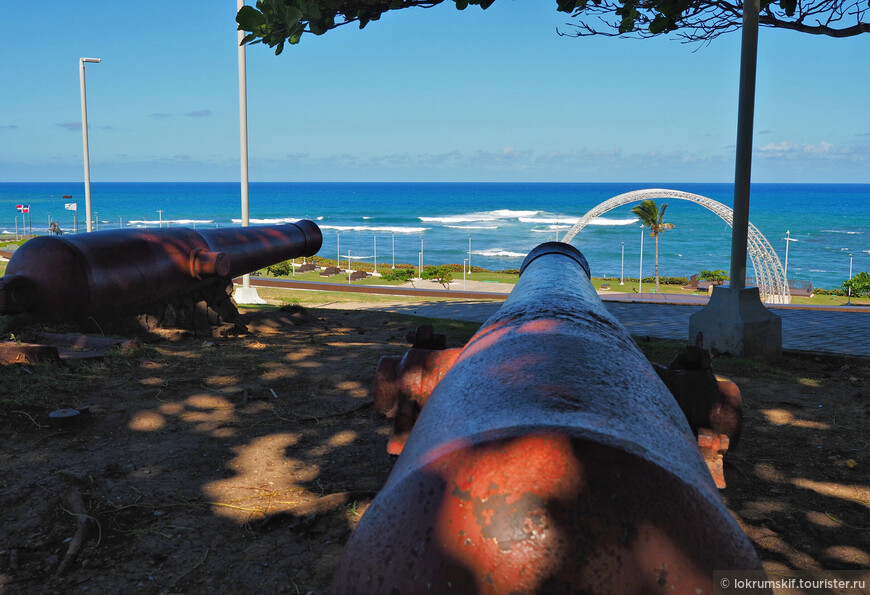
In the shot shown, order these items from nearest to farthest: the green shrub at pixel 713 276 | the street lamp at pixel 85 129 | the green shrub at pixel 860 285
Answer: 1. the street lamp at pixel 85 129
2. the green shrub at pixel 860 285
3. the green shrub at pixel 713 276

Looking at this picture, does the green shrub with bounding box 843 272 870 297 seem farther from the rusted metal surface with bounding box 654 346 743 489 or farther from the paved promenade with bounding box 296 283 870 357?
the rusted metal surface with bounding box 654 346 743 489

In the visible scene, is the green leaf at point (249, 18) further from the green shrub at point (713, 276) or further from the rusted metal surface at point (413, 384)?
the green shrub at point (713, 276)

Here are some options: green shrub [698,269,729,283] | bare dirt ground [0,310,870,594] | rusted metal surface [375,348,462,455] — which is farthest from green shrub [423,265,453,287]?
rusted metal surface [375,348,462,455]

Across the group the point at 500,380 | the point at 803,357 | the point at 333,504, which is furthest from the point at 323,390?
the point at 803,357

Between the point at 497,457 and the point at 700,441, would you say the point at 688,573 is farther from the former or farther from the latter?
the point at 700,441

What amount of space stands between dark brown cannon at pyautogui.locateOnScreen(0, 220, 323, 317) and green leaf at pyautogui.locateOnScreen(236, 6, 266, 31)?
3422 mm

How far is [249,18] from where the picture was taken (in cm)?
455

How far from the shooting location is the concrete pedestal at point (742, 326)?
779 centimetres

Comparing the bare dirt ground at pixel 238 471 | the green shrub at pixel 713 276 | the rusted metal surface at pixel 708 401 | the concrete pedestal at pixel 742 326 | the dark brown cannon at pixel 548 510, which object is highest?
the dark brown cannon at pixel 548 510

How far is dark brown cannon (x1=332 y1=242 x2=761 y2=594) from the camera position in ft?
4.19

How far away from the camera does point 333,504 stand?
3.66 meters

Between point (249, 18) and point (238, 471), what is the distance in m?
2.94

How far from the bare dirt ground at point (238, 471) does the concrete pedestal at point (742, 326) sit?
62 cm

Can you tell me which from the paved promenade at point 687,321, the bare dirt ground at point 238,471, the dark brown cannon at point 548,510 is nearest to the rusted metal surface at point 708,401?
the bare dirt ground at point 238,471
